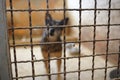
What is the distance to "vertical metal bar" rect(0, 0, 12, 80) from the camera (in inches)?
41.5

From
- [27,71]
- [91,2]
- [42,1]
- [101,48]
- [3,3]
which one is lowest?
[27,71]

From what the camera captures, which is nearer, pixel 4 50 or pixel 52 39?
pixel 4 50

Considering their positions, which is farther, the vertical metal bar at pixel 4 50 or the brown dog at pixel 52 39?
the brown dog at pixel 52 39

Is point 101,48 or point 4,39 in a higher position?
point 4,39

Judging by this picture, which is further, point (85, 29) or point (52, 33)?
point (85, 29)

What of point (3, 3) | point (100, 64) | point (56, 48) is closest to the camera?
point (3, 3)

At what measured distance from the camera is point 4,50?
111 cm

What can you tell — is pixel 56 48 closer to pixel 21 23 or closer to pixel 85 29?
pixel 85 29

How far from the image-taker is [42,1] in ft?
12.8

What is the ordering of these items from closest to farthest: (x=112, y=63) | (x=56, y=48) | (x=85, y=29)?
(x=56, y=48) → (x=112, y=63) → (x=85, y=29)

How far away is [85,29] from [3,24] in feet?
6.77

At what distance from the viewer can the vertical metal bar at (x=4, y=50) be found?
1.05 m

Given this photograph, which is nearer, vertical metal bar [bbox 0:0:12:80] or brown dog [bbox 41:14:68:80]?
vertical metal bar [bbox 0:0:12:80]

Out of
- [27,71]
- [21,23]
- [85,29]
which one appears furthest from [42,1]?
[27,71]
